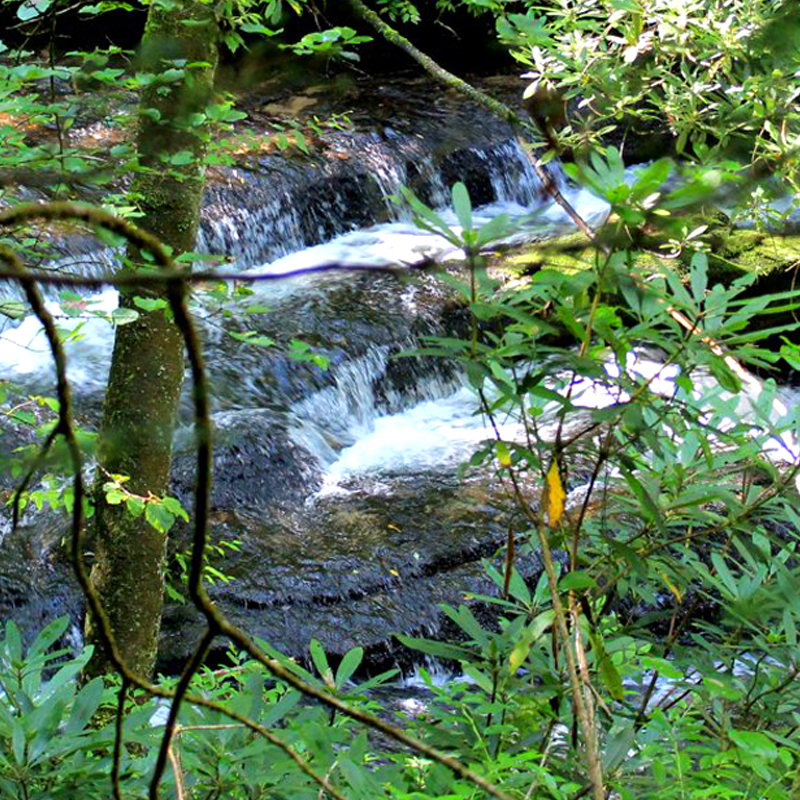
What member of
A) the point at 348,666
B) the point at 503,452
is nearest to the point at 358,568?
the point at 348,666

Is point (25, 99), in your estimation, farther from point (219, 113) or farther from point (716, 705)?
point (716, 705)

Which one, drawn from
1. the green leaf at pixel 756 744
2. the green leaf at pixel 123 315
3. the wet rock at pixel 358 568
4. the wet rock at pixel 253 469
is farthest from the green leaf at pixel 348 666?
the wet rock at pixel 253 469

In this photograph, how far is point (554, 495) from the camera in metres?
1.83

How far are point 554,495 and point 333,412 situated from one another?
5.34m

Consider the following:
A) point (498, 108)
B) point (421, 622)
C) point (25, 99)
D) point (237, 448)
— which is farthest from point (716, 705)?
point (237, 448)

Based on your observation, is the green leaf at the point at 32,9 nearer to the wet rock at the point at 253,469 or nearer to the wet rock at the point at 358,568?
the wet rock at the point at 358,568

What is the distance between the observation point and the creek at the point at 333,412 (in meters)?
5.21

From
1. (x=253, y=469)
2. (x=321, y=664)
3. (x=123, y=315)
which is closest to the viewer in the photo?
(x=321, y=664)

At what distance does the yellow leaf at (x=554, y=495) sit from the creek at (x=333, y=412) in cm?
114

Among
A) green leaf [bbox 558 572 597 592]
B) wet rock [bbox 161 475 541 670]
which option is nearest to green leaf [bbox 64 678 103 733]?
green leaf [bbox 558 572 597 592]

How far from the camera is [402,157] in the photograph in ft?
31.1

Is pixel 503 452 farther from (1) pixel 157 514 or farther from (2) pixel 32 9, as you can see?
(2) pixel 32 9

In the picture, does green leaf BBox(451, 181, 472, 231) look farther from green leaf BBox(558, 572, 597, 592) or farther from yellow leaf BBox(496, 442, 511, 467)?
green leaf BBox(558, 572, 597, 592)

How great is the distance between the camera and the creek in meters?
5.21
